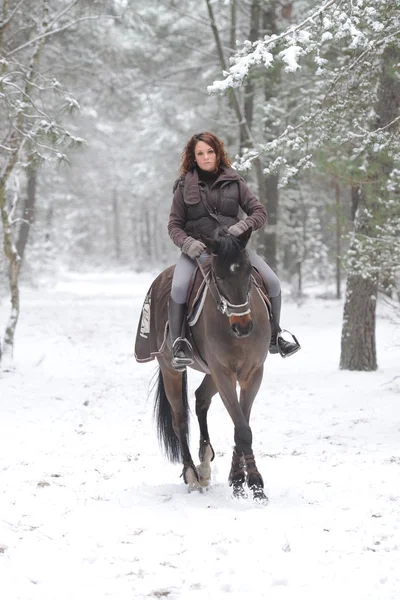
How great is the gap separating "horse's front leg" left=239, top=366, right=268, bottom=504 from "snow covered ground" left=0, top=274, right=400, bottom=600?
0.42 feet

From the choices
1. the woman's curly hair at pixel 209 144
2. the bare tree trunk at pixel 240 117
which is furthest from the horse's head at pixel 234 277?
the bare tree trunk at pixel 240 117

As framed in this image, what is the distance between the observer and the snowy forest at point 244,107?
25.0ft

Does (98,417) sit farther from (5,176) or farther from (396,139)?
(396,139)

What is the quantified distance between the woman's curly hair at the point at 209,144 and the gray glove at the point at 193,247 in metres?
0.82

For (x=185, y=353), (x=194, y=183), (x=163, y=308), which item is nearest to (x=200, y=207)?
(x=194, y=183)

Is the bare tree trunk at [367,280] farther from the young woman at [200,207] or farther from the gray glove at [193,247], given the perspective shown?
the gray glove at [193,247]

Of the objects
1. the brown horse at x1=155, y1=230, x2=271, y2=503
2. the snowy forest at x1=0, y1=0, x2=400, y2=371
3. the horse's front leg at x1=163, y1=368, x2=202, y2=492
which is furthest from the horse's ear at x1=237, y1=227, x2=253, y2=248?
the horse's front leg at x1=163, y1=368, x2=202, y2=492

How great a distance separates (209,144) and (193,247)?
1.07 metres

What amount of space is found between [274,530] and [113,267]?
57574mm

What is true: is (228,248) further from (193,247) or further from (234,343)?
(234,343)

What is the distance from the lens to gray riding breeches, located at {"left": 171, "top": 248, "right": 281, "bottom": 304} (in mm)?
5992

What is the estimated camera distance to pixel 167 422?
6.78 m

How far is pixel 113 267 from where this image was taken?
61250 mm

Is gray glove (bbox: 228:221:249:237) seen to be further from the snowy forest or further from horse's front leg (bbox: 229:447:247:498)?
horse's front leg (bbox: 229:447:247:498)
